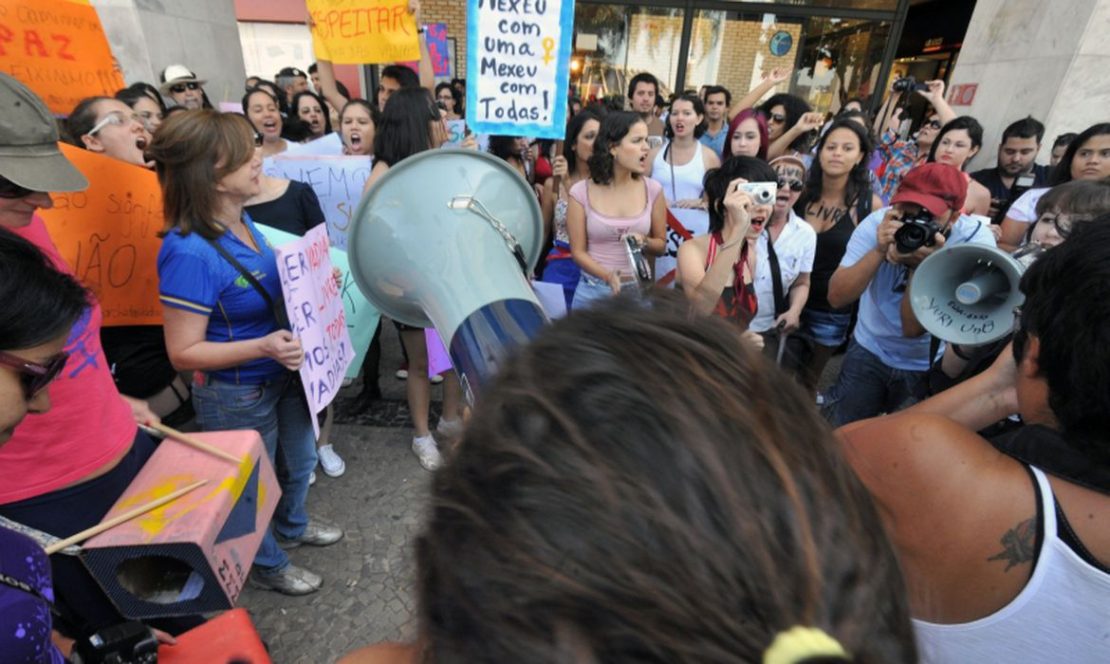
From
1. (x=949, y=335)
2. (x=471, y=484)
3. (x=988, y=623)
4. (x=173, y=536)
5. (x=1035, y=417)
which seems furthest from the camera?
(x=949, y=335)

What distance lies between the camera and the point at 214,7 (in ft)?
18.8

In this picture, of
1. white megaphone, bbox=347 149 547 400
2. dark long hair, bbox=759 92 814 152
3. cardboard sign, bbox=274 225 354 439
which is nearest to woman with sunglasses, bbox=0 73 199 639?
cardboard sign, bbox=274 225 354 439

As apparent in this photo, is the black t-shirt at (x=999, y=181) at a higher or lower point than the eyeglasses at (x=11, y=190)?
lower

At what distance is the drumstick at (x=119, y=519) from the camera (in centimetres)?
114

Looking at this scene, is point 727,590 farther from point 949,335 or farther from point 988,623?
point 949,335

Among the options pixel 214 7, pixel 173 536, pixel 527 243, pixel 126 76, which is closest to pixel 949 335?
pixel 527 243

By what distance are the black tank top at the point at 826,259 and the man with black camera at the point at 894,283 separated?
0.42 metres

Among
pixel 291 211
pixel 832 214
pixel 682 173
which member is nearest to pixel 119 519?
pixel 291 211

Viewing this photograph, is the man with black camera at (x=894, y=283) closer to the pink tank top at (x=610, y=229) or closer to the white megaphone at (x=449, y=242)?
the pink tank top at (x=610, y=229)

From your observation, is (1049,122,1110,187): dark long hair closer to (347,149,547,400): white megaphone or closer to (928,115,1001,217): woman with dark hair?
(928,115,1001,217): woman with dark hair

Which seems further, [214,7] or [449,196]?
[214,7]

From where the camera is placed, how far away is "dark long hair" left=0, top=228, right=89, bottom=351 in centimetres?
102

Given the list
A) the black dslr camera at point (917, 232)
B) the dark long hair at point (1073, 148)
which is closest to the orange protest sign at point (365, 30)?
the black dslr camera at point (917, 232)

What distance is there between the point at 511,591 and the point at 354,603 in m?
2.15
